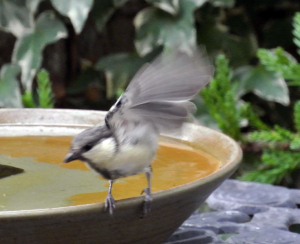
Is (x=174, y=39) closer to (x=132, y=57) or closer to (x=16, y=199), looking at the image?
(x=132, y=57)

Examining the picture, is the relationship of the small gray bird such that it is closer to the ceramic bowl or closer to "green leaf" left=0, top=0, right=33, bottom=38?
the ceramic bowl

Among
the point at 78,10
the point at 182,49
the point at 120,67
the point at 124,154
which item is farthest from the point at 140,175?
the point at 120,67

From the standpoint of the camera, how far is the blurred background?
1.95 meters

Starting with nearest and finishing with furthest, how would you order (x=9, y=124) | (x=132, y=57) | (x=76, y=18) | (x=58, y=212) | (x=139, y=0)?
(x=58, y=212) → (x=9, y=124) → (x=76, y=18) → (x=132, y=57) → (x=139, y=0)

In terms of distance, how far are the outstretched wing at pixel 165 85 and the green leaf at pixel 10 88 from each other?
4.50 feet

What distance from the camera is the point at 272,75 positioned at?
2350 mm

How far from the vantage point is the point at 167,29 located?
2.30 meters

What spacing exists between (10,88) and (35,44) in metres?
0.22

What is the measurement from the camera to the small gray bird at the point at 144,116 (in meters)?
0.95

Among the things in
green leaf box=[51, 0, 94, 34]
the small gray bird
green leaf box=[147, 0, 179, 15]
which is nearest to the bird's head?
the small gray bird

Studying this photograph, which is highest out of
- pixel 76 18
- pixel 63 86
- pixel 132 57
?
pixel 76 18

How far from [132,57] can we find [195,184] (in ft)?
5.67

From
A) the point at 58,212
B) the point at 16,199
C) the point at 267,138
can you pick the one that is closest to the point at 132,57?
the point at 267,138

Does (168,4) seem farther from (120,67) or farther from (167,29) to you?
(120,67)
